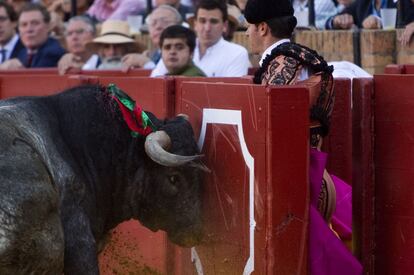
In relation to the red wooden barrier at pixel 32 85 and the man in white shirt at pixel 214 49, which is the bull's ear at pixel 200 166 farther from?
the man in white shirt at pixel 214 49

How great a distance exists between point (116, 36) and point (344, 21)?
8.13 ft

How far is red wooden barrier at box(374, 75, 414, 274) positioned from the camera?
5.66m

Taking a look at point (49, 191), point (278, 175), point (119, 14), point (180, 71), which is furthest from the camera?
point (119, 14)

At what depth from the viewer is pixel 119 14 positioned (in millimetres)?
12812

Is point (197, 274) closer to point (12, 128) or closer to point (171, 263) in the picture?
point (171, 263)

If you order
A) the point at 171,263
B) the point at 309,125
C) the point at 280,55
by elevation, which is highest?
the point at 280,55

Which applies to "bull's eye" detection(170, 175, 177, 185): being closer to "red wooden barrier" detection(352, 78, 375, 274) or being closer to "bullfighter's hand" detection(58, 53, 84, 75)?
"red wooden barrier" detection(352, 78, 375, 274)

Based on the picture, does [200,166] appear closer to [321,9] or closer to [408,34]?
[408,34]

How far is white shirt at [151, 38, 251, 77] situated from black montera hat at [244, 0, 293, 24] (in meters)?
3.35

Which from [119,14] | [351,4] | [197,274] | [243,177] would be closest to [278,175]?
[243,177]

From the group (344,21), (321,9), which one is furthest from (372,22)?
(321,9)

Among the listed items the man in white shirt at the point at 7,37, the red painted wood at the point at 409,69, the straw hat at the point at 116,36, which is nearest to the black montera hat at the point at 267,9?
the red painted wood at the point at 409,69

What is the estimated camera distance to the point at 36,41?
1193 cm

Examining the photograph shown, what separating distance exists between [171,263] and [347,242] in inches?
45.8
